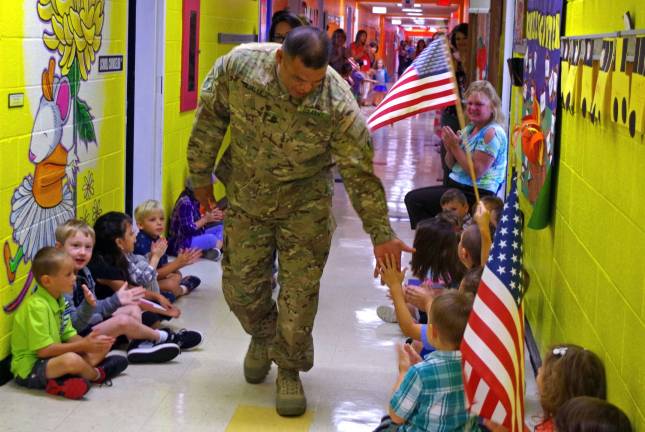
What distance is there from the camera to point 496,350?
3.09 metres

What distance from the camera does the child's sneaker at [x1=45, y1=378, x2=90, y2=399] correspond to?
4633 mm

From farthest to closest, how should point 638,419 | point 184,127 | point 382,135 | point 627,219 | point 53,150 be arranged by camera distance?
point 382,135, point 184,127, point 53,150, point 627,219, point 638,419

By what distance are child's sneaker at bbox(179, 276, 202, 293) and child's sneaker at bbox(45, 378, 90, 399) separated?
2079 millimetres

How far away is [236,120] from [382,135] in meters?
15.5

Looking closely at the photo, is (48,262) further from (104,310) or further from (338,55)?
(338,55)

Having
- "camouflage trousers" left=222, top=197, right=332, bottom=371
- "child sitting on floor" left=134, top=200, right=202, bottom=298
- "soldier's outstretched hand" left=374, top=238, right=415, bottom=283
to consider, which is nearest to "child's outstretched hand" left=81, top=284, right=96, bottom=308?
"camouflage trousers" left=222, top=197, right=332, bottom=371

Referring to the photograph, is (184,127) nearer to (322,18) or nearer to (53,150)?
(53,150)

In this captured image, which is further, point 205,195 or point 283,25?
point 283,25

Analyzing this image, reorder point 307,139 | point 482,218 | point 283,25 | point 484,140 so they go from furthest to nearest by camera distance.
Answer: point 283,25 < point 484,140 < point 482,218 < point 307,139

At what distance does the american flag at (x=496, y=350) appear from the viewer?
3064mm

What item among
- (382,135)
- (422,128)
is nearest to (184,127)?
(382,135)

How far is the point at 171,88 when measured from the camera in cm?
797

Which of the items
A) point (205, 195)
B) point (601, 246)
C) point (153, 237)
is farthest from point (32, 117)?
point (601, 246)

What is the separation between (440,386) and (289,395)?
4.28 ft
